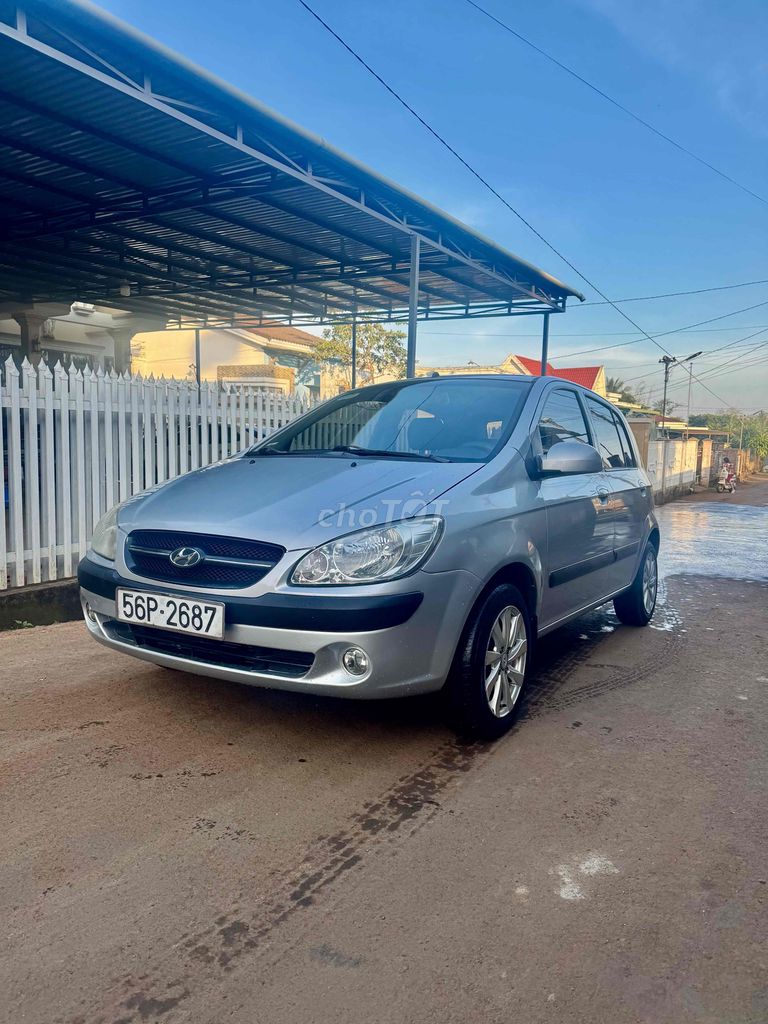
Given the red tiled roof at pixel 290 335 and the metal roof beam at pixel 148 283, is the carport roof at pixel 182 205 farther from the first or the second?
the red tiled roof at pixel 290 335

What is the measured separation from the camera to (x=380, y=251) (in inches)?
464

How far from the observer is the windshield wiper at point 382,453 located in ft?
12.0

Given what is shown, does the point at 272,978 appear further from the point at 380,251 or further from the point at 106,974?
the point at 380,251

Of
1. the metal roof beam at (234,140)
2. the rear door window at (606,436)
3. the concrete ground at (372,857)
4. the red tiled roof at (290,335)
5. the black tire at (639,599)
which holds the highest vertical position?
the red tiled roof at (290,335)

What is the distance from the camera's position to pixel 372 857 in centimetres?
244

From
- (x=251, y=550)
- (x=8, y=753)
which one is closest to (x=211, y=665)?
(x=251, y=550)

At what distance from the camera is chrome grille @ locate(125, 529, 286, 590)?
294cm

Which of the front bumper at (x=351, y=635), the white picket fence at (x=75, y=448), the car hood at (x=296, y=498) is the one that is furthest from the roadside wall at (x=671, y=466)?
the front bumper at (x=351, y=635)

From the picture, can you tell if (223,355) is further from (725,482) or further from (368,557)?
(368,557)

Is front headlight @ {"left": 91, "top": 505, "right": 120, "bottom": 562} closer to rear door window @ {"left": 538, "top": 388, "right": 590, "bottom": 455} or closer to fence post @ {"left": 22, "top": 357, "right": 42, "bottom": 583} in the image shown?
fence post @ {"left": 22, "top": 357, "right": 42, "bottom": 583}

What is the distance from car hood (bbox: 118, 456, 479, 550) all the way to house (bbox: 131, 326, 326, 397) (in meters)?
22.0

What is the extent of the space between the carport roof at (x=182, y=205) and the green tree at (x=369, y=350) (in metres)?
6.97

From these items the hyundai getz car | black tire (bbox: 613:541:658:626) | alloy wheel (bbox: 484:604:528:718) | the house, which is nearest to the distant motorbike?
the house

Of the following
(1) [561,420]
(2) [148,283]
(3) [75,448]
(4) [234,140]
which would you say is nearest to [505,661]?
(1) [561,420]
